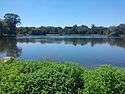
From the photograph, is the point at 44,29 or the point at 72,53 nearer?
the point at 72,53

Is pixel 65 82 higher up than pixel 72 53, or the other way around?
pixel 65 82

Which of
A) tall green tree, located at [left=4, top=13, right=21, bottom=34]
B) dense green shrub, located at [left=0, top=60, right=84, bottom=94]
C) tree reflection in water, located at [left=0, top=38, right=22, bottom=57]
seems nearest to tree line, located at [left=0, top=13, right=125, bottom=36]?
tall green tree, located at [left=4, top=13, right=21, bottom=34]

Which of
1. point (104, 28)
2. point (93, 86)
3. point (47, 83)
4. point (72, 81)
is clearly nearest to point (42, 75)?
point (47, 83)

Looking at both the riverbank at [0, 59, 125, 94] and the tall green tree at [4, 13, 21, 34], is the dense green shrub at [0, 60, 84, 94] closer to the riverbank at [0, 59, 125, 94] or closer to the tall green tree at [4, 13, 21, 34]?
the riverbank at [0, 59, 125, 94]

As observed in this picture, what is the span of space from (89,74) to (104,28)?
188m

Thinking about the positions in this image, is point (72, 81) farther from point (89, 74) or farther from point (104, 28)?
point (104, 28)

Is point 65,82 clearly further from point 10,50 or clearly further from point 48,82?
point 10,50

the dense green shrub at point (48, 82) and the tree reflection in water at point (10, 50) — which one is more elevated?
the dense green shrub at point (48, 82)

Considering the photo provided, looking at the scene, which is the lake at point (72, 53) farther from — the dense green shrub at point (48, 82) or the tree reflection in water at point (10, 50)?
the dense green shrub at point (48, 82)

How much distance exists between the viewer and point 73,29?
200 m

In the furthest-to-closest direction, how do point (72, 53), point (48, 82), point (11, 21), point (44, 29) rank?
point (44, 29)
point (11, 21)
point (72, 53)
point (48, 82)

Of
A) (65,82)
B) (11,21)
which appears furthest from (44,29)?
(65,82)

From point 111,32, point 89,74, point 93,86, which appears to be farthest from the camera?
point 111,32

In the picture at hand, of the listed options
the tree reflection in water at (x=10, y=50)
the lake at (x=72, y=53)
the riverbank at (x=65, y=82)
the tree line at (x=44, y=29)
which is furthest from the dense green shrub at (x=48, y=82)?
the tree line at (x=44, y=29)
